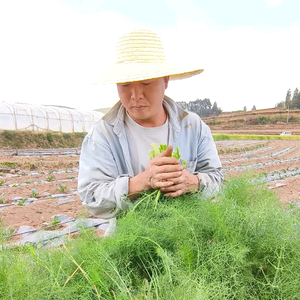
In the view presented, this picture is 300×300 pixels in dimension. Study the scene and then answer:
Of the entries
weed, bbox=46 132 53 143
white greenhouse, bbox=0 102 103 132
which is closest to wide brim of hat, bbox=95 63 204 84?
weed, bbox=46 132 53 143

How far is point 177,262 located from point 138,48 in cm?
119

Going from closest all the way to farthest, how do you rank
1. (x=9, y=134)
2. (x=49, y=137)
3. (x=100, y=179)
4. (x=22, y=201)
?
(x=100, y=179) < (x=22, y=201) < (x=9, y=134) < (x=49, y=137)

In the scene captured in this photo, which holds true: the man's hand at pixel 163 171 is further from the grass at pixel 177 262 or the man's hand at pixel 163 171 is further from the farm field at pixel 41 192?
the farm field at pixel 41 192

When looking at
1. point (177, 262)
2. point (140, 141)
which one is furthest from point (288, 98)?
point (177, 262)

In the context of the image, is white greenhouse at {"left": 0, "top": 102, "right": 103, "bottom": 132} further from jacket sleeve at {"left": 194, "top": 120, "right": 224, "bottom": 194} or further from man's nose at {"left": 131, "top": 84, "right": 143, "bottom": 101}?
man's nose at {"left": 131, "top": 84, "right": 143, "bottom": 101}

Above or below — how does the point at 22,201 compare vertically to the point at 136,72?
below

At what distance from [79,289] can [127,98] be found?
100 centimetres

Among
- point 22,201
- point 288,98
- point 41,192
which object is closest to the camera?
point 22,201

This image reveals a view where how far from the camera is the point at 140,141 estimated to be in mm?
1865

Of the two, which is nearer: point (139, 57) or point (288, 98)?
point (139, 57)

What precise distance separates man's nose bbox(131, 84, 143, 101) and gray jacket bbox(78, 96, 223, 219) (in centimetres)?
26

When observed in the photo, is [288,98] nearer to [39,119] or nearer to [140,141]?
[39,119]

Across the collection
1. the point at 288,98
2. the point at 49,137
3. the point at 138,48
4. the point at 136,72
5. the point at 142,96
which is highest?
the point at 288,98

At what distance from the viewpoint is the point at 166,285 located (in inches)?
32.4
